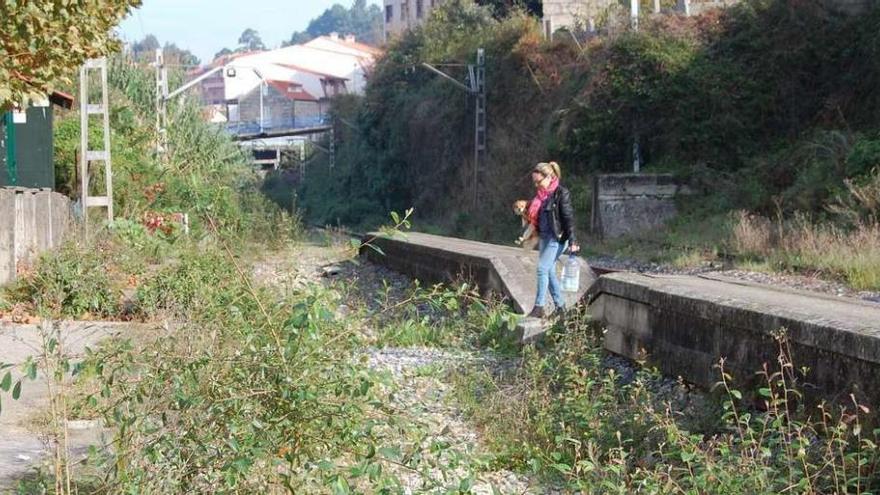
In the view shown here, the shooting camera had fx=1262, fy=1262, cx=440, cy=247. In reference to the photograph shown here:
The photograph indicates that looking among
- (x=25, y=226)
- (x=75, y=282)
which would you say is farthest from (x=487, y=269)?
(x=25, y=226)

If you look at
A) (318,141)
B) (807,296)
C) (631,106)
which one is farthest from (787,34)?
(318,141)

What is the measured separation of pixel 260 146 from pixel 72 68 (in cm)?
A: 7642

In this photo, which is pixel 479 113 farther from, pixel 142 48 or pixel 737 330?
pixel 142 48

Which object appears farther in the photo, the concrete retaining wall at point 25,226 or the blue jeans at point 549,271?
the concrete retaining wall at point 25,226

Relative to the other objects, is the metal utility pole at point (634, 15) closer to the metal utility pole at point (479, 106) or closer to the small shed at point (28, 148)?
the metal utility pole at point (479, 106)

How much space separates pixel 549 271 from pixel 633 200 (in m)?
18.1

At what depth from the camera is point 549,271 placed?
13.1m

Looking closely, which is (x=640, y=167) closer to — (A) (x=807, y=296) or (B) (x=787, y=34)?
(B) (x=787, y=34)

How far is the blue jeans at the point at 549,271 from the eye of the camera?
13.0 meters

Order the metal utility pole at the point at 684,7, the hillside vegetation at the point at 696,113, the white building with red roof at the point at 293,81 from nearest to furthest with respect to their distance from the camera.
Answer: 1. the hillside vegetation at the point at 696,113
2. the metal utility pole at the point at 684,7
3. the white building with red roof at the point at 293,81

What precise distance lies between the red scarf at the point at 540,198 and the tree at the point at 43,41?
4.74 metres

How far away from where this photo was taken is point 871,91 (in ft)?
96.2

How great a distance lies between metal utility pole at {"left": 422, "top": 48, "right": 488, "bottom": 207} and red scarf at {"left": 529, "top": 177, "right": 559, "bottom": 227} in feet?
92.2

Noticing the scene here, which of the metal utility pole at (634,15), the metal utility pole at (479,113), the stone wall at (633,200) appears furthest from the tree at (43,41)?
the metal utility pole at (479,113)
